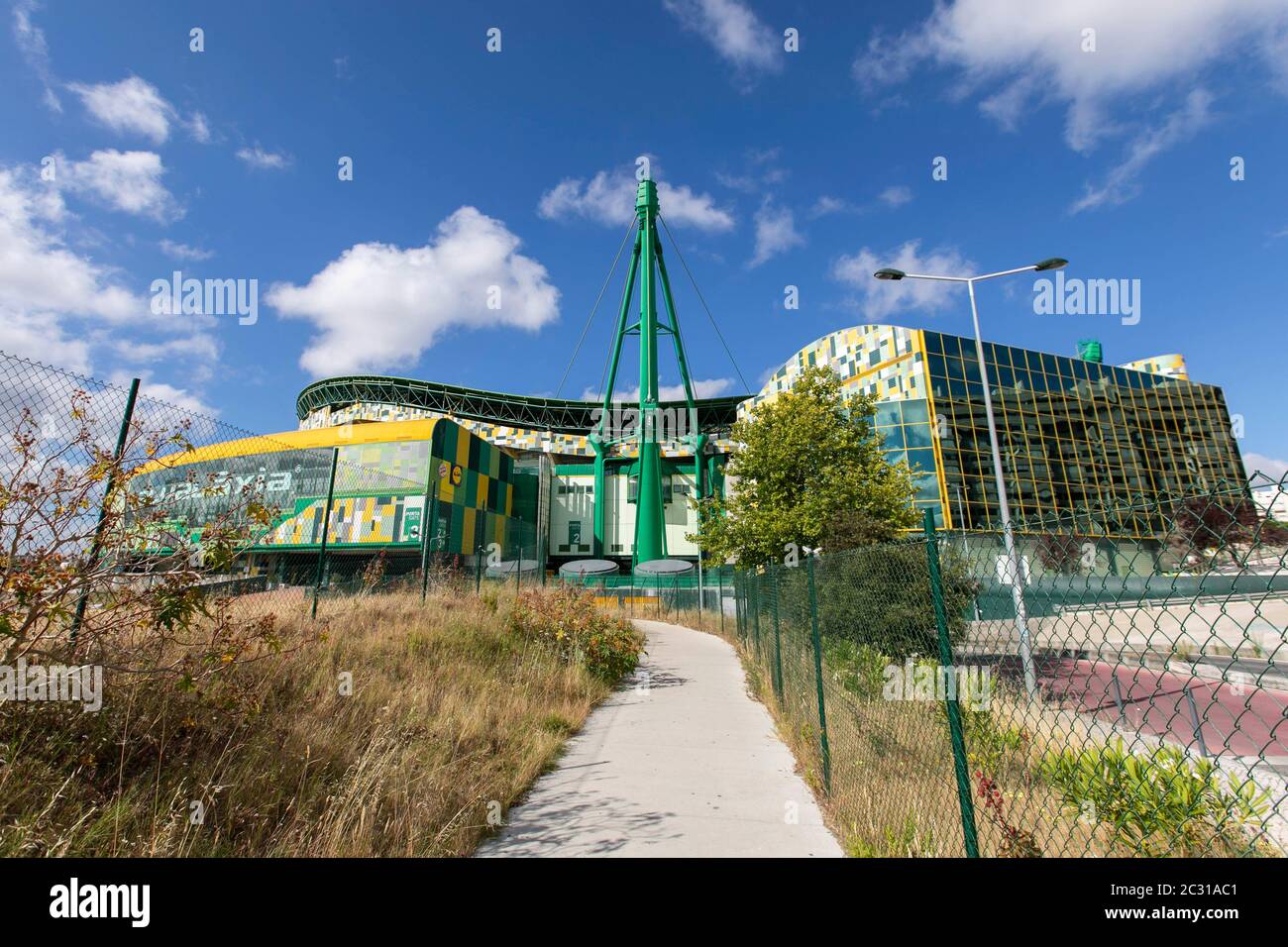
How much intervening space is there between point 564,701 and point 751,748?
248 cm

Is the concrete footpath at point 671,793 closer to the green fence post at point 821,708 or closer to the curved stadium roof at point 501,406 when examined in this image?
the green fence post at point 821,708

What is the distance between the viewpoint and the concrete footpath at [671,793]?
393 cm

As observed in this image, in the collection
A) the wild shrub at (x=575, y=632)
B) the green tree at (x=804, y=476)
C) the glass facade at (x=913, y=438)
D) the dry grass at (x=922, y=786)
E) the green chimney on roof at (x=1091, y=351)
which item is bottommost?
the dry grass at (x=922, y=786)

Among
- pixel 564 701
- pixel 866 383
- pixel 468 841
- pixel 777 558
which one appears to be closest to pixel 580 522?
pixel 866 383

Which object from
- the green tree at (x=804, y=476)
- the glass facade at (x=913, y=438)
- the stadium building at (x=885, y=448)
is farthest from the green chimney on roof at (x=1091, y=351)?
the green tree at (x=804, y=476)

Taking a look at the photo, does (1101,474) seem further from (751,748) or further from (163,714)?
(163,714)

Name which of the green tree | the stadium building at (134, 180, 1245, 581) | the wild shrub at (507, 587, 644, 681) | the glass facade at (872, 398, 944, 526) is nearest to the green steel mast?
the stadium building at (134, 180, 1245, 581)

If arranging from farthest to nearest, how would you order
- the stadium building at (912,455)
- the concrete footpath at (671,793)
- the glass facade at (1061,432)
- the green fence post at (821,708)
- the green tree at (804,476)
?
the glass facade at (1061,432)
the stadium building at (912,455)
the green tree at (804,476)
the green fence post at (821,708)
the concrete footpath at (671,793)

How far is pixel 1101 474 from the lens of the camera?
40.3 metres

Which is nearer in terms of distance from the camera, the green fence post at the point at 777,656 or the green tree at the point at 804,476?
the green fence post at the point at 777,656

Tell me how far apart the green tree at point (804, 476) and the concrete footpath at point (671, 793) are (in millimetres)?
7973

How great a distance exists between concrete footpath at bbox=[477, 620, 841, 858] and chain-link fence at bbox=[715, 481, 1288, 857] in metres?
0.37

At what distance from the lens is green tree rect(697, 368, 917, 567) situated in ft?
50.2

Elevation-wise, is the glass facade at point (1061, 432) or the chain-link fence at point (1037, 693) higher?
the glass facade at point (1061, 432)
